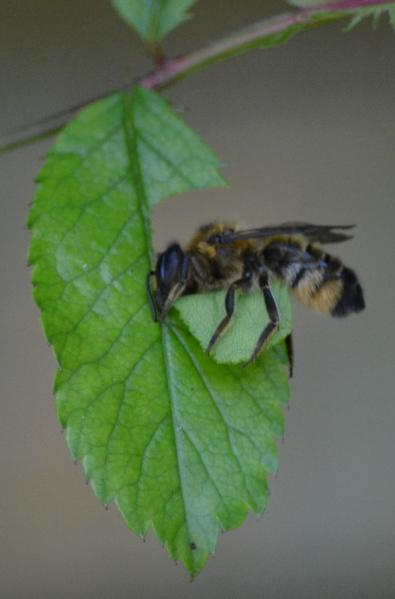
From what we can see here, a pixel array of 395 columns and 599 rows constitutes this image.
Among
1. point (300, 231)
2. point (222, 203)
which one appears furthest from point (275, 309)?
point (222, 203)

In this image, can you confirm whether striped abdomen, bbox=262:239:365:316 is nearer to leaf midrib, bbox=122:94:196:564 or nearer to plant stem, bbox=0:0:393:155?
leaf midrib, bbox=122:94:196:564

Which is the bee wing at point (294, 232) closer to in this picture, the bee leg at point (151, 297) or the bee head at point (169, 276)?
the bee head at point (169, 276)

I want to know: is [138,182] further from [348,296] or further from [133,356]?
[348,296]

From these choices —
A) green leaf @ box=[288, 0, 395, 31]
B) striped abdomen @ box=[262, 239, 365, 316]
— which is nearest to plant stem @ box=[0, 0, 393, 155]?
green leaf @ box=[288, 0, 395, 31]

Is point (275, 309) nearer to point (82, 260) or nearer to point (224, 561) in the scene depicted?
point (82, 260)

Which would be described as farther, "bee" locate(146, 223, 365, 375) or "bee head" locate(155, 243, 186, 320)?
"bee" locate(146, 223, 365, 375)

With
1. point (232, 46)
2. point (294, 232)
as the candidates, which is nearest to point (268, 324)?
point (294, 232)
